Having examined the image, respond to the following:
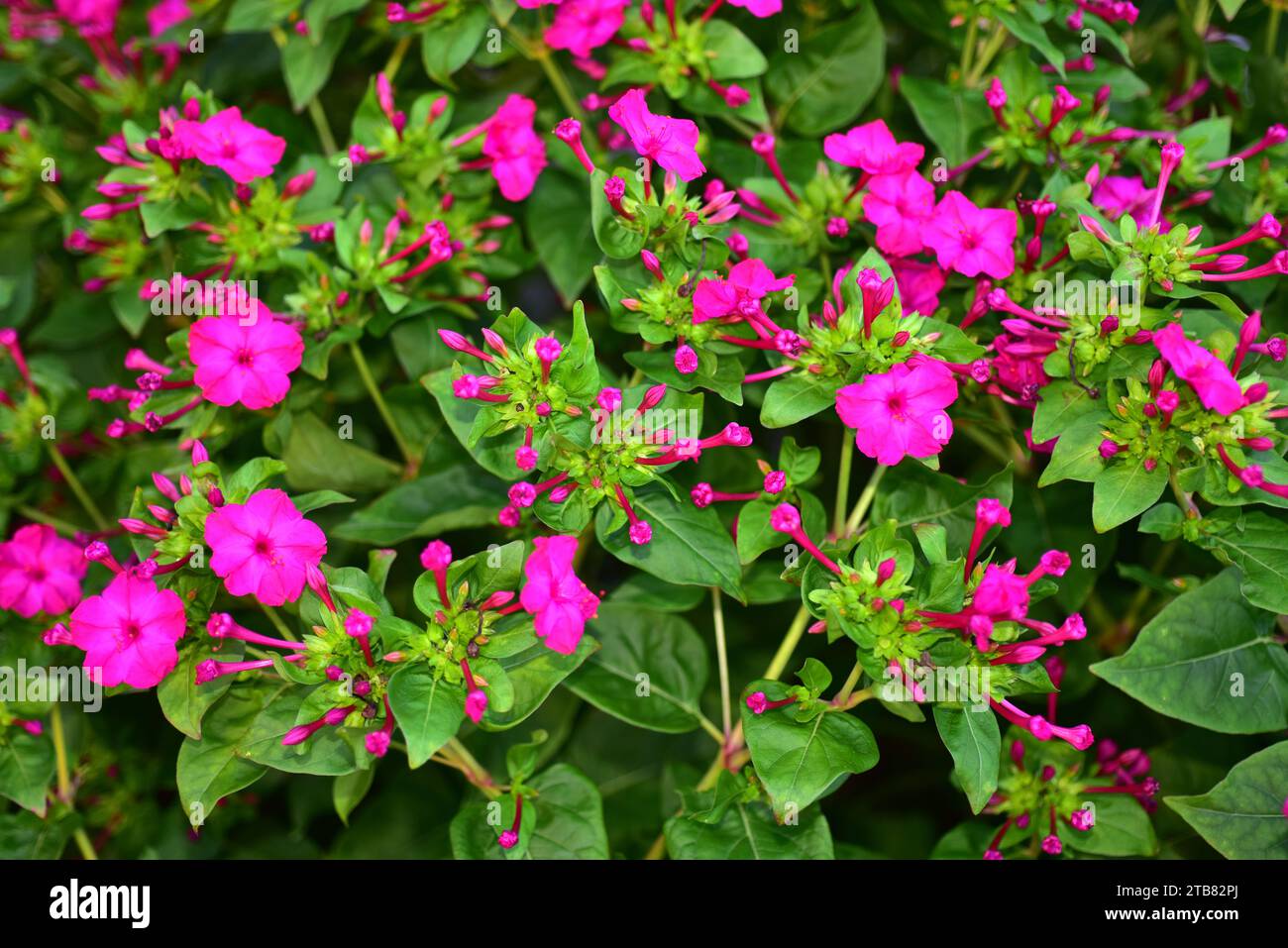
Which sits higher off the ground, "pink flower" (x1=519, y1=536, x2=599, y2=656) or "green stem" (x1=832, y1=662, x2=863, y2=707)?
"pink flower" (x1=519, y1=536, x2=599, y2=656)

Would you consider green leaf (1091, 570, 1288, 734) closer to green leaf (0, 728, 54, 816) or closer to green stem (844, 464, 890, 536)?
green stem (844, 464, 890, 536)

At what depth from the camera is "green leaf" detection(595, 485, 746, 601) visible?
145 cm

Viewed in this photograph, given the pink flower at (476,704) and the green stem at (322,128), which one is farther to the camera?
the green stem at (322,128)

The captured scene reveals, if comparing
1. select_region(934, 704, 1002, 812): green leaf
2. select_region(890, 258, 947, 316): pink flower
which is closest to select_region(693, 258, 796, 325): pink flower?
select_region(890, 258, 947, 316): pink flower

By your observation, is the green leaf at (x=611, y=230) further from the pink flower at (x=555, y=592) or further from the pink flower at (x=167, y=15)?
the pink flower at (x=167, y=15)

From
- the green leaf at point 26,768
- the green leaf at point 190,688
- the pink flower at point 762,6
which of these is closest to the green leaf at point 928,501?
the pink flower at point 762,6

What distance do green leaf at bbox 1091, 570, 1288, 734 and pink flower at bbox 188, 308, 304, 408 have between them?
3.78ft

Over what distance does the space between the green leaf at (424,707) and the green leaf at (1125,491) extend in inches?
32.5

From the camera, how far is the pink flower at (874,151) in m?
1.52
